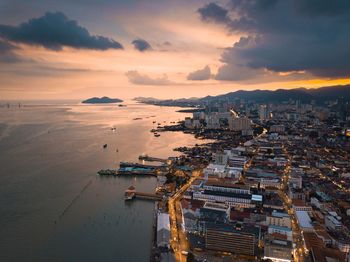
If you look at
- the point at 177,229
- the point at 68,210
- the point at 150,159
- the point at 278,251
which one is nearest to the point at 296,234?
the point at 278,251

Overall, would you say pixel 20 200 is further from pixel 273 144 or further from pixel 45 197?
pixel 273 144

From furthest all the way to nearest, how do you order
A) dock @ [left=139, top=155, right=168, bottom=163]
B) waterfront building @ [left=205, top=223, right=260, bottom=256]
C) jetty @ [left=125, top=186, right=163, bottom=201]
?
1. dock @ [left=139, top=155, right=168, bottom=163]
2. jetty @ [left=125, top=186, right=163, bottom=201]
3. waterfront building @ [left=205, top=223, right=260, bottom=256]

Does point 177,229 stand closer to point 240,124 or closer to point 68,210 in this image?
point 68,210

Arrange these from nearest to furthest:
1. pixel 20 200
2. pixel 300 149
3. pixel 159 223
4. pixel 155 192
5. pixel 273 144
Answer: pixel 159 223 → pixel 20 200 → pixel 155 192 → pixel 300 149 → pixel 273 144

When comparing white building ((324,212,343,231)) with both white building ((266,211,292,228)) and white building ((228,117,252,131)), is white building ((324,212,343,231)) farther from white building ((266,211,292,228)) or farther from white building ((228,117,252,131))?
white building ((228,117,252,131))

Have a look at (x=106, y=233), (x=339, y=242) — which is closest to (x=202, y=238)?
(x=106, y=233)

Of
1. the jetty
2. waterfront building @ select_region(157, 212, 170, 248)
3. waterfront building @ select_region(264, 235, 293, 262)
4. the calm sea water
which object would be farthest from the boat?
waterfront building @ select_region(264, 235, 293, 262)

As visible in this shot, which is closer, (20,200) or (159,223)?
(159,223)

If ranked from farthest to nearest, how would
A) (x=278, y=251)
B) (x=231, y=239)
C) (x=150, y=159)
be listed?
(x=150, y=159) → (x=231, y=239) → (x=278, y=251)

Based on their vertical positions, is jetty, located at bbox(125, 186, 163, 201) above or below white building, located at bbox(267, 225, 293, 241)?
below
